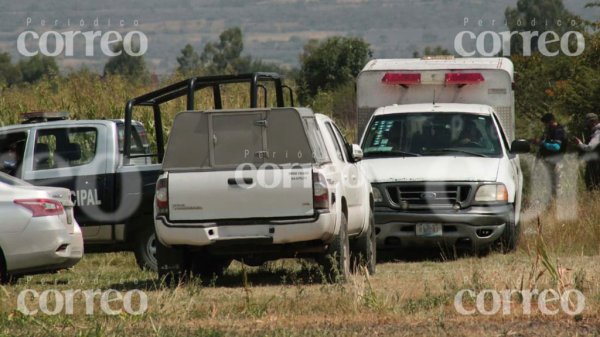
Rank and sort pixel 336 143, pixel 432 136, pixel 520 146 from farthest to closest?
pixel 432 136 → pixel 520 146 → pixel 336 143

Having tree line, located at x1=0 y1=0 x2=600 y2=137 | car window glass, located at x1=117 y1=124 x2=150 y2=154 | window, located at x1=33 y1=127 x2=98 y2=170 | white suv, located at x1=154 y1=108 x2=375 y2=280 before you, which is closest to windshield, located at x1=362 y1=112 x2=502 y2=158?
car window glass, located at x1=117 y1=124 x2=150 y2=154

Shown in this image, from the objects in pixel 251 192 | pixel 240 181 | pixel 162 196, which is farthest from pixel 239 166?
pixel 162 196

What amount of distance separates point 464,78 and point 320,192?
22.2 feet

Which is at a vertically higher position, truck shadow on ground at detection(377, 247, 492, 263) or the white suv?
the white suv

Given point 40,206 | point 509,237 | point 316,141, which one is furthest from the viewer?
point 509,237

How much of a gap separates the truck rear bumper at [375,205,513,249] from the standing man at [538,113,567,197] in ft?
21.3

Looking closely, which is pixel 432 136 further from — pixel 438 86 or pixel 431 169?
pixel 438 86

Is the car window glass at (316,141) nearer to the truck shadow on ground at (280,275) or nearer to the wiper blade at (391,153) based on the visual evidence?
the truck shadow on ground at (280,275)

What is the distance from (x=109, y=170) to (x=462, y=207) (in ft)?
14.4

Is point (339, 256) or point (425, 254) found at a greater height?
point (339, 256)

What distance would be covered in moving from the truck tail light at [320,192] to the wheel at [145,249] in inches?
149

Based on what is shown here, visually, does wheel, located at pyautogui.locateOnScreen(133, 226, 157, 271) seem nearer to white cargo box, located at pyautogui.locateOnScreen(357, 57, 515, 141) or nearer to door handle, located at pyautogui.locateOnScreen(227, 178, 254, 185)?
door handle, located at pyautogui.locateOnScreen(227, 178, 254, 185)

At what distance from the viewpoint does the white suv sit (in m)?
13.9

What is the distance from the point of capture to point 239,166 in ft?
45.8
